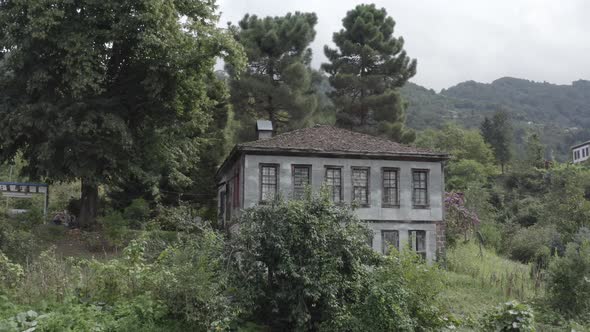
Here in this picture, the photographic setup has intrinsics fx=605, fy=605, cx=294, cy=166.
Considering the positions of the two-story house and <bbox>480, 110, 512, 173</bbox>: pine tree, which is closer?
the two-story house

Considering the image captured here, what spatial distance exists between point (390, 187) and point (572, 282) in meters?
10.3

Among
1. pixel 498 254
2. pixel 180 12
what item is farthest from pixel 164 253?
pixel 498 254

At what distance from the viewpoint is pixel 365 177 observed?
88.1 feet

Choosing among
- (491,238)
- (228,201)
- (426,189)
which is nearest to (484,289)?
(426,189)

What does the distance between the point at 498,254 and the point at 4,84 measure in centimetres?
2638

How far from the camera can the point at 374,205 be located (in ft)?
87.5

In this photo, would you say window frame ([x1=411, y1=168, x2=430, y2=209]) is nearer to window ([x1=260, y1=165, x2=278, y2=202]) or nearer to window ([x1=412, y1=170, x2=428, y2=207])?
window ([x1=412, y1=170, x2=428, y2=207])

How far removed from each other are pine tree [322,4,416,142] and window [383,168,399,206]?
52.1 ft

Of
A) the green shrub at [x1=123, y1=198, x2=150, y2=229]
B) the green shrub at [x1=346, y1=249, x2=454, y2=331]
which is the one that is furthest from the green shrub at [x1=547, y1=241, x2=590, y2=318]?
the green shrub at [x1=123, y1=198, x2=150, y2=229]

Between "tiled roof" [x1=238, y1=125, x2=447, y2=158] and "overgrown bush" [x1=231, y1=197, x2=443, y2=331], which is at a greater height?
"tiled roof" [x1=238, y1=125, x2=447, y2=158]

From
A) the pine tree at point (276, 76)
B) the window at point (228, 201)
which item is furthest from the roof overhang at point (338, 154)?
the pine tree at point (276, 76)

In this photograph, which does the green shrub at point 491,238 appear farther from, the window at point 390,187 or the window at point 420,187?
the window at point 390,187

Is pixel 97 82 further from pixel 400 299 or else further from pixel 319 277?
pixel 400 299

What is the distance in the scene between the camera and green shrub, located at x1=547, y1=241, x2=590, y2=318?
17625 mm
